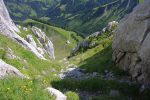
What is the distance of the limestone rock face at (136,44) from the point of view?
34.9 metres

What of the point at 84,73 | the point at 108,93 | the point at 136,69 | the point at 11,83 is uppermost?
the point at 84,73

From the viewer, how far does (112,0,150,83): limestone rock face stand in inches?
1374

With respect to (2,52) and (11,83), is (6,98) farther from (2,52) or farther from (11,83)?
(2,52)

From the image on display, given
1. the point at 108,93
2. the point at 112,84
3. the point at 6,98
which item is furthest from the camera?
the point at 112,84

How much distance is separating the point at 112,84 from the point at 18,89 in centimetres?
Answer: 1692

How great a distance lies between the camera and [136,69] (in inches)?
1505

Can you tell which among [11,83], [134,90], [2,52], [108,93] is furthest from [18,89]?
[2,52]

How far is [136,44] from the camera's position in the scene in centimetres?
3825

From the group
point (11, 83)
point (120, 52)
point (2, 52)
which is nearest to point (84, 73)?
point (120, 52)

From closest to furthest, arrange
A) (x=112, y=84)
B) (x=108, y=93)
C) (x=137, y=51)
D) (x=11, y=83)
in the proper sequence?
(x=11, y=83) < (x=108, y=93) < (x=112, y=84) < (x=137, y=51)

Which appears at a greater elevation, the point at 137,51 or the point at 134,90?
the point at 137,51

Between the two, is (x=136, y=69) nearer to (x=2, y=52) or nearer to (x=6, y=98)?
(x=2, y=52)

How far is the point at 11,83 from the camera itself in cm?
2039

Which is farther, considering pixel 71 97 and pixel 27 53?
pixel 27 53
